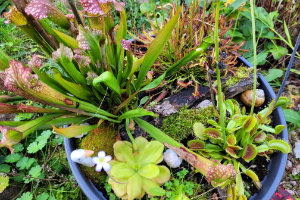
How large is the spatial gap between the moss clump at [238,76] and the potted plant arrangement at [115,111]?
3.4 inches

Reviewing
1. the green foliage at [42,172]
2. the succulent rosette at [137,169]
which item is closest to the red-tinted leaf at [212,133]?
the succulent rosette at [137,169]

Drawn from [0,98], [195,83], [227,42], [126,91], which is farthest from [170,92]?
[0,98]

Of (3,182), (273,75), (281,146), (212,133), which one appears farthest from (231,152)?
(3,182)

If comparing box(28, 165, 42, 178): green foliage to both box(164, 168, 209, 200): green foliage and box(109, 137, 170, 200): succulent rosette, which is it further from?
box(164, 168, 209, 200): green foliage

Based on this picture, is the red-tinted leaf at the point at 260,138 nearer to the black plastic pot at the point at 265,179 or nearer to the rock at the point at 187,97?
the black plastic pot at the point at 265,179

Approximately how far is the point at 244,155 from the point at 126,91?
0.57 m

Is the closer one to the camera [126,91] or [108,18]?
[108,18]

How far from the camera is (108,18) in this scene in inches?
29.9

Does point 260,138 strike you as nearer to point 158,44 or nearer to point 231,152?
point 231,152

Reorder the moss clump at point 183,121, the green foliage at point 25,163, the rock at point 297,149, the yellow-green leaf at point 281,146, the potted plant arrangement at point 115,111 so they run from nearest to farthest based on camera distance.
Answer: the potted plant arrangement at point 115,111
the yellow-green leaf at point 281,146
the moss clump at point 183,121
the green foliage at point 25,163
the rock at point 297,149

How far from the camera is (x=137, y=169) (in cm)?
92

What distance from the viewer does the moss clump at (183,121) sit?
1.05m

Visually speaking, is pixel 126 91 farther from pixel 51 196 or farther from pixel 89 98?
pixel 51 196

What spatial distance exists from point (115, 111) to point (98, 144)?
6.6 inches
